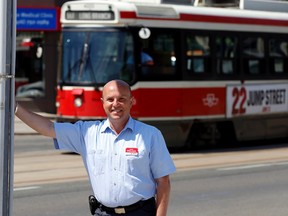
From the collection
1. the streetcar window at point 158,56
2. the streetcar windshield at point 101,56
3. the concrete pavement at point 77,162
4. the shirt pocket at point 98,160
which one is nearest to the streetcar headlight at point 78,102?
the streetcar windshield at point 101,56

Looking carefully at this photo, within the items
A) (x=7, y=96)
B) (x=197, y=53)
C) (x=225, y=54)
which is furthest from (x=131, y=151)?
(x=225, y=54)

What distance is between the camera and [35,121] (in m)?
4.79

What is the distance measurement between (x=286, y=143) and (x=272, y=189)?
8.98 meters

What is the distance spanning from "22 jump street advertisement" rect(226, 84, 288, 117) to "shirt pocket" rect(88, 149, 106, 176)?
1529cm

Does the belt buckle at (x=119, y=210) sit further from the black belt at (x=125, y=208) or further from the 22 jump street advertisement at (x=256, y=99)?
the 22 jump street advertisement at (x=256, y=99)

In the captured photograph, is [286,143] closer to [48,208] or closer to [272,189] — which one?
[272,189]

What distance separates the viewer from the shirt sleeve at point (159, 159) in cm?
502

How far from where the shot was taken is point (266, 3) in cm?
2245

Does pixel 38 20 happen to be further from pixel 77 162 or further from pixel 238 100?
pixel 77 162

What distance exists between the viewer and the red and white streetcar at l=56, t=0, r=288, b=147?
729 inches

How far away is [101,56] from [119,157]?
1376 centimetres

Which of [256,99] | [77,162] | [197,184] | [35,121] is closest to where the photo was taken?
[35,121]

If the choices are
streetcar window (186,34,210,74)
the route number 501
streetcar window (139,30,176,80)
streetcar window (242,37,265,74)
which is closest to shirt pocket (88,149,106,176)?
streetcar window (139,30,176,80)

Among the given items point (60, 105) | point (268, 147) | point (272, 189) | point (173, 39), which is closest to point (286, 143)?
point (268, 147)
